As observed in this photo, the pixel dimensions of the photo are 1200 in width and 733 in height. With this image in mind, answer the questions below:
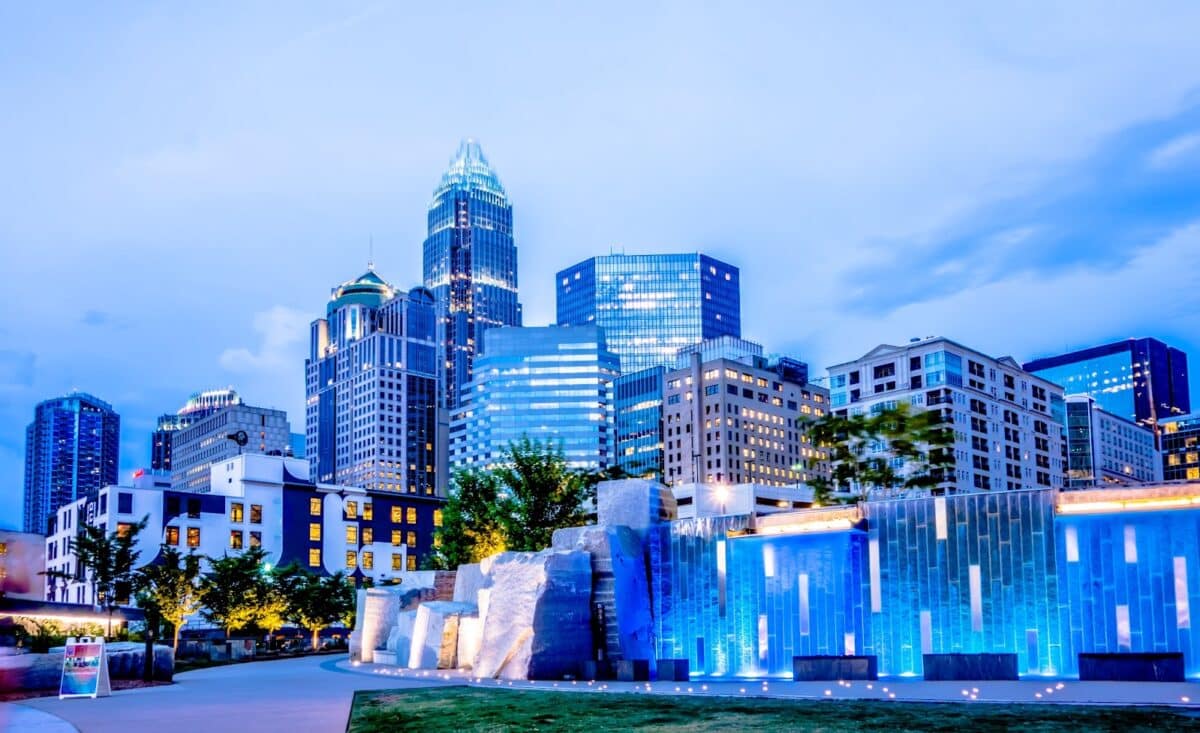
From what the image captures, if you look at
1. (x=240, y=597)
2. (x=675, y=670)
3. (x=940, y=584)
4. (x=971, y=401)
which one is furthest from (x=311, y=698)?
(x=971, y=401)

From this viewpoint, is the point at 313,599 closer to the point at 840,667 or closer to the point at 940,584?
the point at 940,584

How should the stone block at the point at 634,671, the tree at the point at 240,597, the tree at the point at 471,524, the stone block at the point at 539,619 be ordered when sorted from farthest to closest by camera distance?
1. the tree at the point at 240,597
2. the tree at the point at 471,524
3. the stone block at the point at 539,619
4. the stone block at the point at 634,671

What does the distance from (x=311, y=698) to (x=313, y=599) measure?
173 ft

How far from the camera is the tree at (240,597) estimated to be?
225 ft

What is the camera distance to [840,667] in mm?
28734

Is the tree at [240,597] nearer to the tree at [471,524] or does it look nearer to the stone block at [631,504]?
the tree at [471,524]

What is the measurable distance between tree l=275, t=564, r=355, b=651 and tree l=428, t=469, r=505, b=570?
14.0 meters

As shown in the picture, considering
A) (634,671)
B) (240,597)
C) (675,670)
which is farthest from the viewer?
(240,597)

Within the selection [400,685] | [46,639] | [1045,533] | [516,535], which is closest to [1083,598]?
[1045,533]

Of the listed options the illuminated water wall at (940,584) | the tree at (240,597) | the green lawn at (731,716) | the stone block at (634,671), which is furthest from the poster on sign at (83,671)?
the tree at (240,597)

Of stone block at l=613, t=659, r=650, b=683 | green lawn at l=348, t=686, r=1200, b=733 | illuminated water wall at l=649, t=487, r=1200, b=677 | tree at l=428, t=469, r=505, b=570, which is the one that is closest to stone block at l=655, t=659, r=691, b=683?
stone block at l=613, t=659, r=650, b=683

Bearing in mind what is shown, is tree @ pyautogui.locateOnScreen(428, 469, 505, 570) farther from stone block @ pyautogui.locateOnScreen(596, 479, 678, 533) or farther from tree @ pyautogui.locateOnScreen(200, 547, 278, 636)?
stone block @ pyautogui.locateOnScreen(596, 479, 678, 533)

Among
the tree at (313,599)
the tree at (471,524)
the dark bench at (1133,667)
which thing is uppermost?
the tree at (471,524)

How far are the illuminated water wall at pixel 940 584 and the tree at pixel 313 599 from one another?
1717 inches
